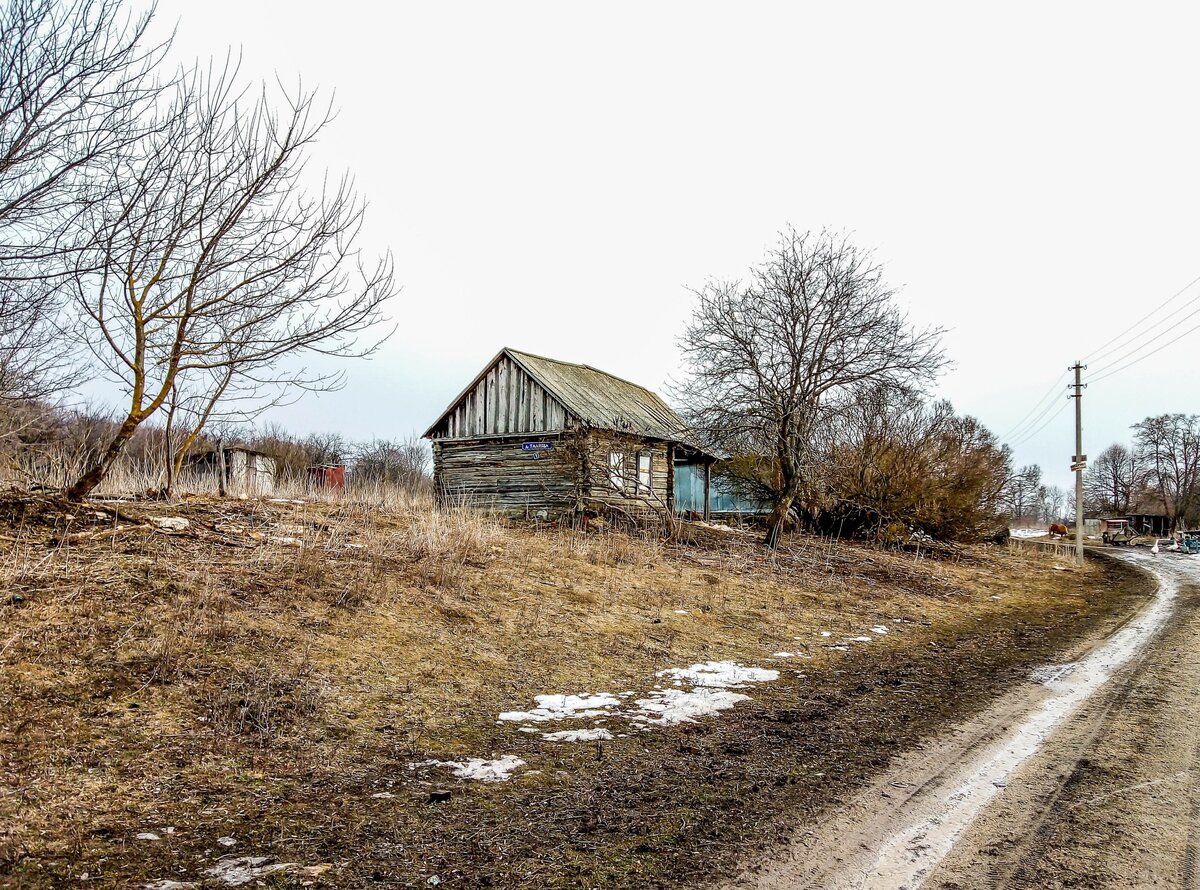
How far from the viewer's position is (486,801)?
3600mm

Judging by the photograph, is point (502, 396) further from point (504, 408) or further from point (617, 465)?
point (617, 465)

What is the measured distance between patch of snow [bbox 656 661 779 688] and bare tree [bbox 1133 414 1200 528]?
76012 millimetres

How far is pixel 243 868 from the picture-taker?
2775mm

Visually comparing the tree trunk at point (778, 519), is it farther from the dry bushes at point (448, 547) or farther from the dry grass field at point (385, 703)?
the dry bushes at point (448, 547)

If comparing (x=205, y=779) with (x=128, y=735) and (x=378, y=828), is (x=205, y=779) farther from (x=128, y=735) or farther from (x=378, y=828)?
(x=378, y=828)

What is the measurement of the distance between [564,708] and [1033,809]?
314cm

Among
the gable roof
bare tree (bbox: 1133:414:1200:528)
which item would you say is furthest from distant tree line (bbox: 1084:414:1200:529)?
the gable roof

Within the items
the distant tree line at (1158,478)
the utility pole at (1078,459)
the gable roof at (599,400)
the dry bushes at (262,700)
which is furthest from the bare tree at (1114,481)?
the dry bushes at (262,700)

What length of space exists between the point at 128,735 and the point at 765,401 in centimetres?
1687

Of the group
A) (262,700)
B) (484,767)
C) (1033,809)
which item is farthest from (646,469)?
(1033,809)

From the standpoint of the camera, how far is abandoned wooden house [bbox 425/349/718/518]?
19.6 meters

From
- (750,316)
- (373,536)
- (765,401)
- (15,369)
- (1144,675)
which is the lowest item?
(1144,675)

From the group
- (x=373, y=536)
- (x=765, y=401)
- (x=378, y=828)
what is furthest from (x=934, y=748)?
(x=765, y=401)

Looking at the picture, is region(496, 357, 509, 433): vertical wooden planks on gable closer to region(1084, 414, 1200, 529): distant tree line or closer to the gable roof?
the gable roof
